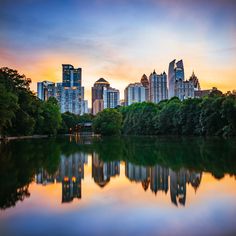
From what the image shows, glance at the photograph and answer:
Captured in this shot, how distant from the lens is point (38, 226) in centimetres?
658

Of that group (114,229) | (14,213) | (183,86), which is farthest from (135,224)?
(183,86)

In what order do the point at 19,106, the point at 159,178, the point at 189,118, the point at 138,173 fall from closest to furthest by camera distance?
1. the point at 159,178
2. the point at 138,173
3. the point at 19,106
4. the point at 189,118

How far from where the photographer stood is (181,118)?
74.7 meters

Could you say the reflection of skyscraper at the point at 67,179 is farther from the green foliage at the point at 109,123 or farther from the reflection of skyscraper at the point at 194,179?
the green foliage at the point at 109,123

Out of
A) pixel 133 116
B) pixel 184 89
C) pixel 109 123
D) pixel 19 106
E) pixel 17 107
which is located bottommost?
pixel 109 123

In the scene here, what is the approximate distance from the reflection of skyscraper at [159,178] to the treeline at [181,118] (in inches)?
1714

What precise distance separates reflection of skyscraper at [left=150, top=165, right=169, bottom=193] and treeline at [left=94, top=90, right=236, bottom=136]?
43538 millimetres

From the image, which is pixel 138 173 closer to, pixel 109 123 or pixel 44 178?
pixel 44 178

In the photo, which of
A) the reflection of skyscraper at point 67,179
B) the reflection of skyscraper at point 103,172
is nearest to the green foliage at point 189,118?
the reflection of skyscraper at point 103,172

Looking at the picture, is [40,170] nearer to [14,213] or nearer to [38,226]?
[14,213]

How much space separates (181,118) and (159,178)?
208ft

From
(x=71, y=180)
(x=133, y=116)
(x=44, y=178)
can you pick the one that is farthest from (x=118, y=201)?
(x=133, y=116)

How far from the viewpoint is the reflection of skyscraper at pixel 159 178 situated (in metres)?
10.8

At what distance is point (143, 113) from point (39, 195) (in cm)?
8658
